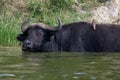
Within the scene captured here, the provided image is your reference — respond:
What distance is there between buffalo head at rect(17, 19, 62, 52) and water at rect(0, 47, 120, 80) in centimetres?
244

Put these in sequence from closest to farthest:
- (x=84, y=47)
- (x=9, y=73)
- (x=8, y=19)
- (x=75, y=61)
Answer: (x=9, y=73), (x=75, y=61), (x=84, y=47), (x=8, y=19)

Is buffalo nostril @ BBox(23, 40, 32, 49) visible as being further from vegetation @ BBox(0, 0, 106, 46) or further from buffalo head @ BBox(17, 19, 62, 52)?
vegetation @ BBox(0, 0, 106, 46)

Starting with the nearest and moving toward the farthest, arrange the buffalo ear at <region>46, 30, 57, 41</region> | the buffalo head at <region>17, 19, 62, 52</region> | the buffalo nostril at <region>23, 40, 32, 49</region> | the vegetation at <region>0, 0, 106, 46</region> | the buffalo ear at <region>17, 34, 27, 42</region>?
1. the buffalo nostril at <region>23, 40, 32, 49</region>
2. the buffalo head at <region>17, 19, 62, 52</region>
3. the buffalo ear at <region>46, 30, 57, 41</region>
4. the buffalo ear at <region>17, 34, 27, 42</region>
5. the vegetation at <region>0, 0, 106, 46</region>

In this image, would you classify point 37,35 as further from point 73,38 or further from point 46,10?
point 46,10

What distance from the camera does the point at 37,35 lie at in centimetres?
1614

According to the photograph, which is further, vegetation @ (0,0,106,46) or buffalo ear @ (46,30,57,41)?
vegetation @ (0,0,106,46)

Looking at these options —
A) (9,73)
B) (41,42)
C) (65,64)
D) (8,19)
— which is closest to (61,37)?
(41,42)

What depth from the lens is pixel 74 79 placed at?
8.91 metres

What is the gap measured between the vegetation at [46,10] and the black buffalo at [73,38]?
3.04 m

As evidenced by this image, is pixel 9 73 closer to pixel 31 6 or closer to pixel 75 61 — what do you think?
pixel 75 61

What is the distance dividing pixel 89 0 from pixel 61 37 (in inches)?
226

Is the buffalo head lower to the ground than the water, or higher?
higher

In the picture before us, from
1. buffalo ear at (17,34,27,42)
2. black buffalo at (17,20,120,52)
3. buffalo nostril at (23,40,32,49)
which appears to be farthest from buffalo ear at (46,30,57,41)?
buffalo nostril at (23,40,32,49)

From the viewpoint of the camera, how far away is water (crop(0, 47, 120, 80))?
30.3 feet
